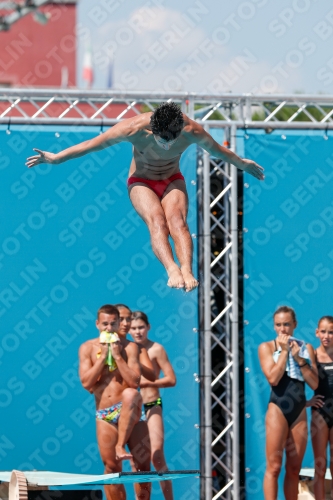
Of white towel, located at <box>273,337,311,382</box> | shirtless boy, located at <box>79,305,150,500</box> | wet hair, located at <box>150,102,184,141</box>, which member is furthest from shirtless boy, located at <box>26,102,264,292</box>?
white towel, located at <box>273,337,311,382</box>

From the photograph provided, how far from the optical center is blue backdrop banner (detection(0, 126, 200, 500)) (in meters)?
7.01

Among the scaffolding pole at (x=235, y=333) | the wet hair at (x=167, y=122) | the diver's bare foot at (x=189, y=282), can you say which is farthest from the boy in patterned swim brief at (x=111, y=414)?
the wet hair at (x=167, y=122)

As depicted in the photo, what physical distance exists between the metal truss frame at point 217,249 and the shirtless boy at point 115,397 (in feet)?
2.21

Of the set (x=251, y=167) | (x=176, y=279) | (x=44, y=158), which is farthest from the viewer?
(x=251, y=167)

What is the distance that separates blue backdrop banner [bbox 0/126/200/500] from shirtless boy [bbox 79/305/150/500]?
250 millimetres

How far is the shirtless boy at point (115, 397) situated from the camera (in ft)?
21.7

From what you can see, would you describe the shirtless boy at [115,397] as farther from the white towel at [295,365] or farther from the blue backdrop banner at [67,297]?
the white towel at [295,365]

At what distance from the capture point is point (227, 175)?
23.6 ft

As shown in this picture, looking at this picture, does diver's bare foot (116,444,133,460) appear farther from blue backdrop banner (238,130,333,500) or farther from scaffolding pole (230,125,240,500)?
blue backdrop banner (238,130,333,500)

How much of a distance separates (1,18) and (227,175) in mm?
13509

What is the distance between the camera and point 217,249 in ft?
24.3

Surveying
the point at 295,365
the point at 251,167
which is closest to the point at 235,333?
the point at 295,365

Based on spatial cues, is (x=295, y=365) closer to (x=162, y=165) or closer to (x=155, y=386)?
(x=155, y=386)

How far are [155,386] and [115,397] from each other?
1.38 feet
